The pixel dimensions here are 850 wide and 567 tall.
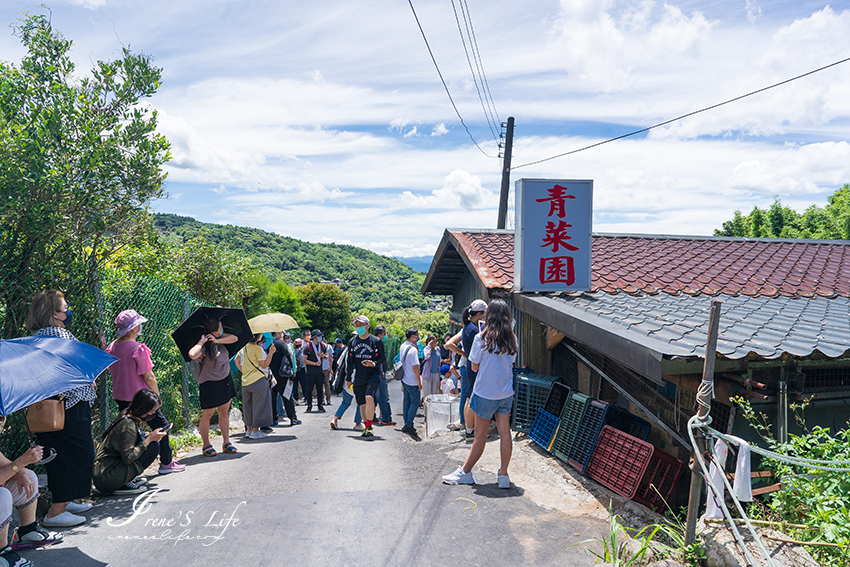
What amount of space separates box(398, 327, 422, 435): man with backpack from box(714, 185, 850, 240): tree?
95.0 feet

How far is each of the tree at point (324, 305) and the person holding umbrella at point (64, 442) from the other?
1498 inches

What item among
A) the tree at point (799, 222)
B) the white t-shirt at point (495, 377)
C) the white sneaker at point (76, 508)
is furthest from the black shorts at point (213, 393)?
the tree at point (799, 222)

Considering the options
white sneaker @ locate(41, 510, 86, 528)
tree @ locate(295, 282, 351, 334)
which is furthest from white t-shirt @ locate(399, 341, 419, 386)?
tree @ locate(295, 282, 351, 334)

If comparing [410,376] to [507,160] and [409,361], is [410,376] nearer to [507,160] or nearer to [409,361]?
[409,361]

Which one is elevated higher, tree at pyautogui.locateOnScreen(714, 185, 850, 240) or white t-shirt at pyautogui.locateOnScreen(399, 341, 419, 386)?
tree at pyautogui.locateOnScreen(714, 185, 850, 240)

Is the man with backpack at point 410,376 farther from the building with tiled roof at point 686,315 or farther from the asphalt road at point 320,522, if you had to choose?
the asphalt road at point 320,522

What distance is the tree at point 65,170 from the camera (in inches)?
163

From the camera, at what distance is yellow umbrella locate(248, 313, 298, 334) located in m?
7.44

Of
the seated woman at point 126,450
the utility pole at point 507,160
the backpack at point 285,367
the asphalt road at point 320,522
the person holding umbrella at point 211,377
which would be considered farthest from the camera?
the utility pole at point 507,160

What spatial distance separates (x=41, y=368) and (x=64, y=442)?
98 centimetres

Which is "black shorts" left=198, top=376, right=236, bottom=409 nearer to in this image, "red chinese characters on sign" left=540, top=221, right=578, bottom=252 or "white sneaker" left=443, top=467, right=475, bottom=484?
"white sneaker" left=443, top=467, right=475, bottom=484

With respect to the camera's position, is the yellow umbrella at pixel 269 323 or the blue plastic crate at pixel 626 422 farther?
the yellow umbrella at pixel 269 323

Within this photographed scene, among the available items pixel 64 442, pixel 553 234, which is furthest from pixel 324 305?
pixel 64 442

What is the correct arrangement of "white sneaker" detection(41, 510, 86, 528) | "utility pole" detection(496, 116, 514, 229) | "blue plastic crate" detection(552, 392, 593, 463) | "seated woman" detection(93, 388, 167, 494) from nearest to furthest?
1. "white sneaker" detection(41, 510, 86, 528)
2. "seated woman" detection(93, 388, 167, 494)
3. "blue plastic crate" detection(552, 392, 593, 463)
4. "utility pole" detection(496, 116, 514, 229)
